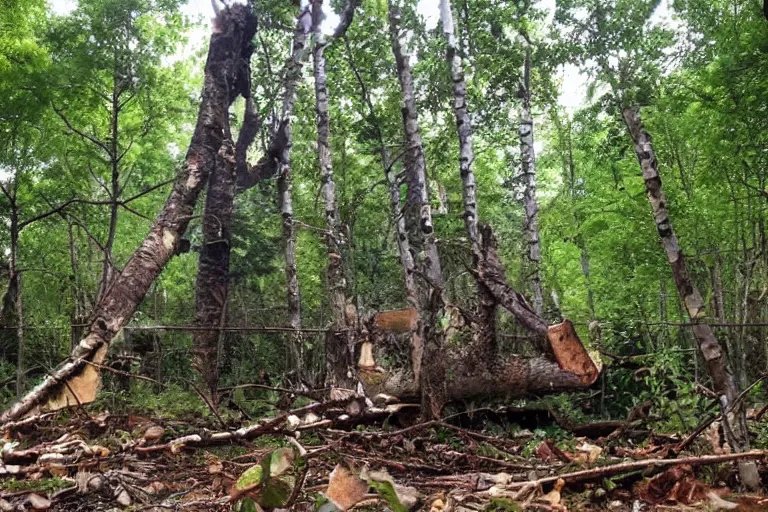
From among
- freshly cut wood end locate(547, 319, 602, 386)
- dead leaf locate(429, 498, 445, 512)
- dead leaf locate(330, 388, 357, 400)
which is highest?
freshly cut wood end locate(547, 319, 602, 386)

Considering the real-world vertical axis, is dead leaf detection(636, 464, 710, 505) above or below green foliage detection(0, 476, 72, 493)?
below

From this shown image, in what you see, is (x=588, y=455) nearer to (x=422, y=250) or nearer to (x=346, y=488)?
(x=346, y=488)

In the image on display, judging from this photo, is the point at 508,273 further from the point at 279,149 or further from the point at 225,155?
the point at 225,155

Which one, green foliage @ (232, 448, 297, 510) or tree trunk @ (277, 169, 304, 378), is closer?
green foliage @ (232, 448, 297, 510)

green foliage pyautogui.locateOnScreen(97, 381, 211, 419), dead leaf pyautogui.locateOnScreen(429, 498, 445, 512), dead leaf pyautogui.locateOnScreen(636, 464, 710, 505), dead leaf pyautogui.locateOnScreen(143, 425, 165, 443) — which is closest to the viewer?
dead leaf pyautogui.locateOnScreen(429, 498, 445, 512)

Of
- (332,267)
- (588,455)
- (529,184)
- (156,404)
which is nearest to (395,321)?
(332,267)

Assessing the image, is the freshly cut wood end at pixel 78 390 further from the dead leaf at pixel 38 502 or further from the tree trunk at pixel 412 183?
the tree trunk at pixel 412 183

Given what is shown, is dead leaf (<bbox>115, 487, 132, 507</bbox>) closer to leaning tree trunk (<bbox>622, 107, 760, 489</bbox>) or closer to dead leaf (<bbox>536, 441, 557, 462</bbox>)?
dead leaf (<bbox>536, 441, 557, 462</bbox>)

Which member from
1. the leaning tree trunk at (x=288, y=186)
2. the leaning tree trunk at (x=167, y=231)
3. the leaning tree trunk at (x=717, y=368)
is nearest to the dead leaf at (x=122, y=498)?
the leaning tree trunk at (x=167, y=231)

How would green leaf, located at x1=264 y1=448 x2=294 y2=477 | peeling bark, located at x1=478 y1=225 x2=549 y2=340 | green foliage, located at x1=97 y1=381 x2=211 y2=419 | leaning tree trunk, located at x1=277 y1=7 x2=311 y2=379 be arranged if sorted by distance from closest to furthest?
green leaf, located at x1=264 y1=448 x2=294 y2=477
peeling bark, located at x1=478 y1=225 x2=549 y2=340
green foliage, located at x1=97 y1=381 x2=211 y2=419
leaning tree trunk, located at x1=277 y1=7 x2=311 y2=379

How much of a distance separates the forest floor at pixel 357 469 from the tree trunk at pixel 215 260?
2.37 metres

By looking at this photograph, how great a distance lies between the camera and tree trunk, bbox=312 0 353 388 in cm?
662

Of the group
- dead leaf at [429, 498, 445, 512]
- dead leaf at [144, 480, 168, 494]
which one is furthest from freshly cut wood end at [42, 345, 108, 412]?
dead leaf at [429, 498, 445, 512]

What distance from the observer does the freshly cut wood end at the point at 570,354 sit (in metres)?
5.17
